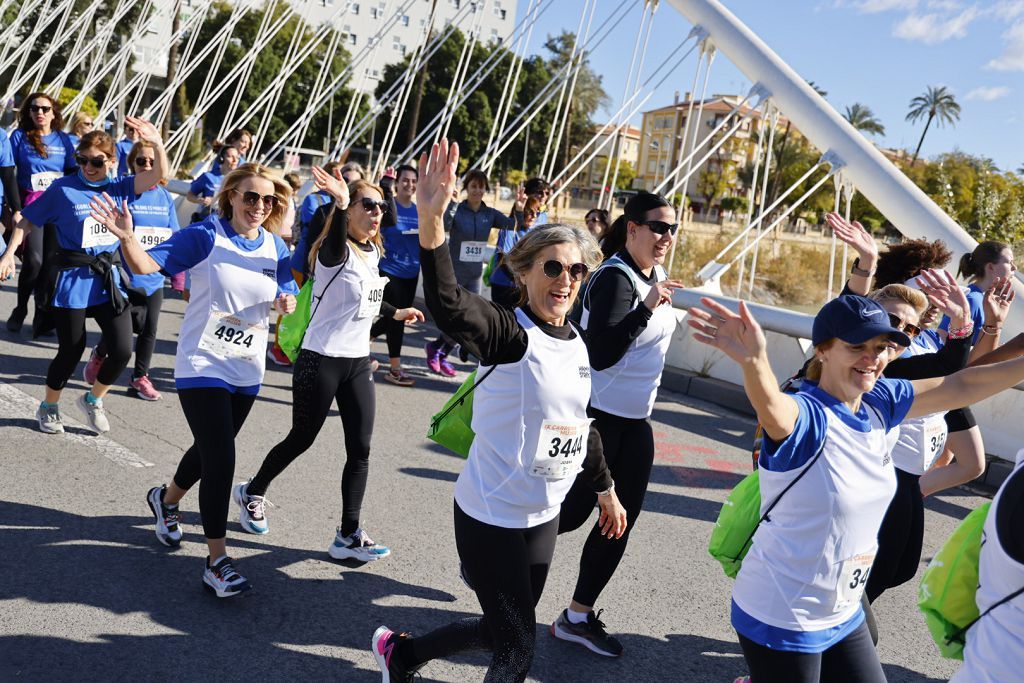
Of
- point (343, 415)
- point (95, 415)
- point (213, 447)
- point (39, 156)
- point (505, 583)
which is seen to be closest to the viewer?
point (505, 583)

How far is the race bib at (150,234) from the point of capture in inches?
256

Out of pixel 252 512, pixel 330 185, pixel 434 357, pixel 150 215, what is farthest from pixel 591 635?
pixel 434 357

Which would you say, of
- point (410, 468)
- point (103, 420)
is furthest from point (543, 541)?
point (103, 420)

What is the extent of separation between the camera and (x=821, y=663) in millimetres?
Result: 2533

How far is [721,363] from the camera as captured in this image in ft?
31.3

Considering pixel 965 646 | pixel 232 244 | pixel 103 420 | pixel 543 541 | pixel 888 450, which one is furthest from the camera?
pixel 103 420

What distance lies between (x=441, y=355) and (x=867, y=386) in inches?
263

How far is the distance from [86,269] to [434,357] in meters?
3.57

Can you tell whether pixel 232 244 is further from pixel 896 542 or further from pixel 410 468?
pixel 896 542

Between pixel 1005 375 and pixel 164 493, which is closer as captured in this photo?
pixel 1005 375

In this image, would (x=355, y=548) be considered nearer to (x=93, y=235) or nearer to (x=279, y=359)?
(x=93, y=235)

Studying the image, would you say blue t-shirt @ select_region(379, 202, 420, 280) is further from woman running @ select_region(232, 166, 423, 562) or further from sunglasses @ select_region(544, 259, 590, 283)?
sunglasses @ select_region(544, 259, 590, 283)

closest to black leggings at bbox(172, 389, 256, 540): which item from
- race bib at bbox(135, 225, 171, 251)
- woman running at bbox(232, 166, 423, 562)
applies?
woman running at bbox(232, 166, 423, 562)

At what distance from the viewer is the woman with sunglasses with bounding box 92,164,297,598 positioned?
396 cm
